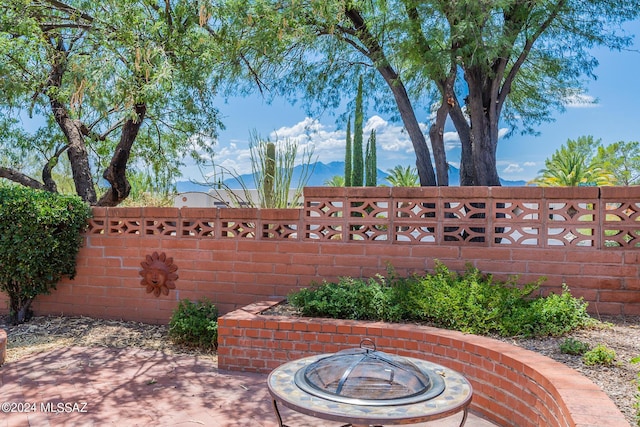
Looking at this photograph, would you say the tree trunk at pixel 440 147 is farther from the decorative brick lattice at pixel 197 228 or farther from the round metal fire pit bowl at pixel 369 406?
the round metal fire pit bowl at pixel 369 406

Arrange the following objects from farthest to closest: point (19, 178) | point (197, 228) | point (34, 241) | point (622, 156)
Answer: point (622, 156) < point (19, 178) < point (197, 228) < point (34, 241)

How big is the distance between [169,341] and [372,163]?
496 inches

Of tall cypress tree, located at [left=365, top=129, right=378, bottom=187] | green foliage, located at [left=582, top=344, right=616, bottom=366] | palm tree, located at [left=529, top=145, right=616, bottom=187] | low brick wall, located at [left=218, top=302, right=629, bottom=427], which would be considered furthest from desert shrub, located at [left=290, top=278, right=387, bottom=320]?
palm tree, located at [left=529, top=145, right=616, bottom=187]

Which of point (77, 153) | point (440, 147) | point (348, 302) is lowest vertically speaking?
point (348, 302)

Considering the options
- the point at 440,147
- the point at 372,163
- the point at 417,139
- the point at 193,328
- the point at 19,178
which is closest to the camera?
the point at 193,328

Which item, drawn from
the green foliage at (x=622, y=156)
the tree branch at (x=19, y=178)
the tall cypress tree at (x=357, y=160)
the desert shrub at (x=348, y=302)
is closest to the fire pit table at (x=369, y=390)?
the desert shrub at (x=348, y=302)

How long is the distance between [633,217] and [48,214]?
6.66m

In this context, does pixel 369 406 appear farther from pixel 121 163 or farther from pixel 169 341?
pixel 121 163

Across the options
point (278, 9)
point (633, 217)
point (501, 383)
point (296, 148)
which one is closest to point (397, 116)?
point (296, 148)

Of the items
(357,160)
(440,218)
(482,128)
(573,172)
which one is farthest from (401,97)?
(573,172)

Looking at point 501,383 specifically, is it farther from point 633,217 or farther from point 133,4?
point 133,4

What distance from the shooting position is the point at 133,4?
777 cm

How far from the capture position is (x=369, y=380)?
Result: 2418 mm

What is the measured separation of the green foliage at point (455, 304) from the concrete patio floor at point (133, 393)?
0.90 metres
